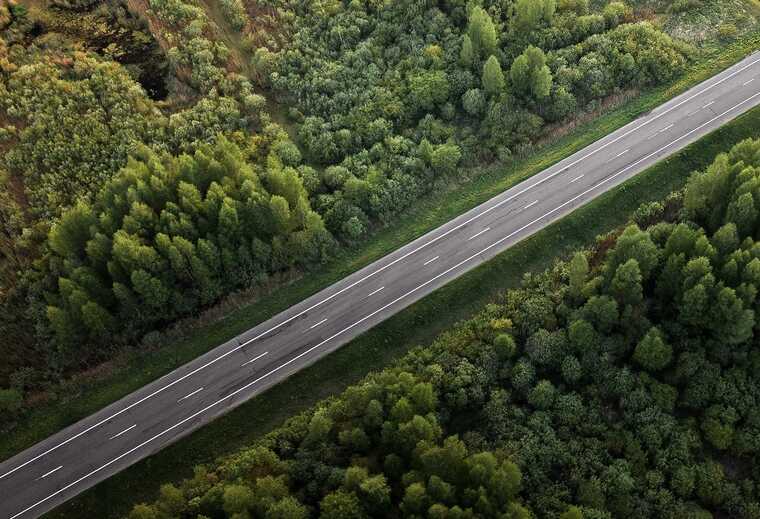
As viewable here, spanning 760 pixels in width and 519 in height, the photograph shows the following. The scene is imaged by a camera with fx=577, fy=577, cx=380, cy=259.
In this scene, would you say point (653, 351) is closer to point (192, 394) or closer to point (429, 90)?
point (429, 90)

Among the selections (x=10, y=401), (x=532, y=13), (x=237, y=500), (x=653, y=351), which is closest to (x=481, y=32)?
(x=532, y=13)

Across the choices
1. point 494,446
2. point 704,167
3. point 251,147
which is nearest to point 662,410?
point 494,446

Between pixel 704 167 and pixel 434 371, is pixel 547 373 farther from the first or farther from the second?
pixel 704 167

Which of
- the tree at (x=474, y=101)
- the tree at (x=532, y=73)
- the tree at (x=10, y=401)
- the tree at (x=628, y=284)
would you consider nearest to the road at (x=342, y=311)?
the tree at (x=10, y=401)

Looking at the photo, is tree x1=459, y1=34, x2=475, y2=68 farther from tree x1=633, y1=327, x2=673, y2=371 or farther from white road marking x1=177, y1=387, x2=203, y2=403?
white road marking x1=177, y1=387, x2=203, y2=403

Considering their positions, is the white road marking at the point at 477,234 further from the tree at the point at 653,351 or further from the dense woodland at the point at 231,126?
the tree at the point at 653,351
